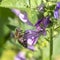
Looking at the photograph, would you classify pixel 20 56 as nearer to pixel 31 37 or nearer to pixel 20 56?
pixel 20 56

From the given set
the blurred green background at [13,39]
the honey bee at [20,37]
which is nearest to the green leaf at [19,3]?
the blurred green background at [13,39]

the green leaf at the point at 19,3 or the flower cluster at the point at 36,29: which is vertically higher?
the green leaf at the point at 19,3

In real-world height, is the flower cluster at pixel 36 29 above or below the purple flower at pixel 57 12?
below

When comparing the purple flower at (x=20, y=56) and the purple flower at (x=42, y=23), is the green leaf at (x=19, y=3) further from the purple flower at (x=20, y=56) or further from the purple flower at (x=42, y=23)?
the purple flower at (x=20, y=56)

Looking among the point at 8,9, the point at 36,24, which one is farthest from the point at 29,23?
the point at 8,9

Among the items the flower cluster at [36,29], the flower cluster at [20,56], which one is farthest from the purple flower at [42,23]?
the flower cluster at [20,56]

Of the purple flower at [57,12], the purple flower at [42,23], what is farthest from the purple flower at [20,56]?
the purple flower at [57,12]

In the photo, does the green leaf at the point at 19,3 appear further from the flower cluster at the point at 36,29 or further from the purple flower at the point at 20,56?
the purple flower at the point at 20,56

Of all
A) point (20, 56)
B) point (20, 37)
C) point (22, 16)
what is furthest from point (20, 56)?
point (22, 16)

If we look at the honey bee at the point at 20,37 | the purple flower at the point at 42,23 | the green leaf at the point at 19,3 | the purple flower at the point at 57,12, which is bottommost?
the honey bee at the point at 20,37

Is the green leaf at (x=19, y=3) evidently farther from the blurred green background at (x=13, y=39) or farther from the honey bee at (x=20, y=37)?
the honey bee at (x=20, y=37)

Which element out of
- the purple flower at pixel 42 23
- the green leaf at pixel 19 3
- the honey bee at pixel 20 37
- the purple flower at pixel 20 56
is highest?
the green leaf at pixel 19 3
